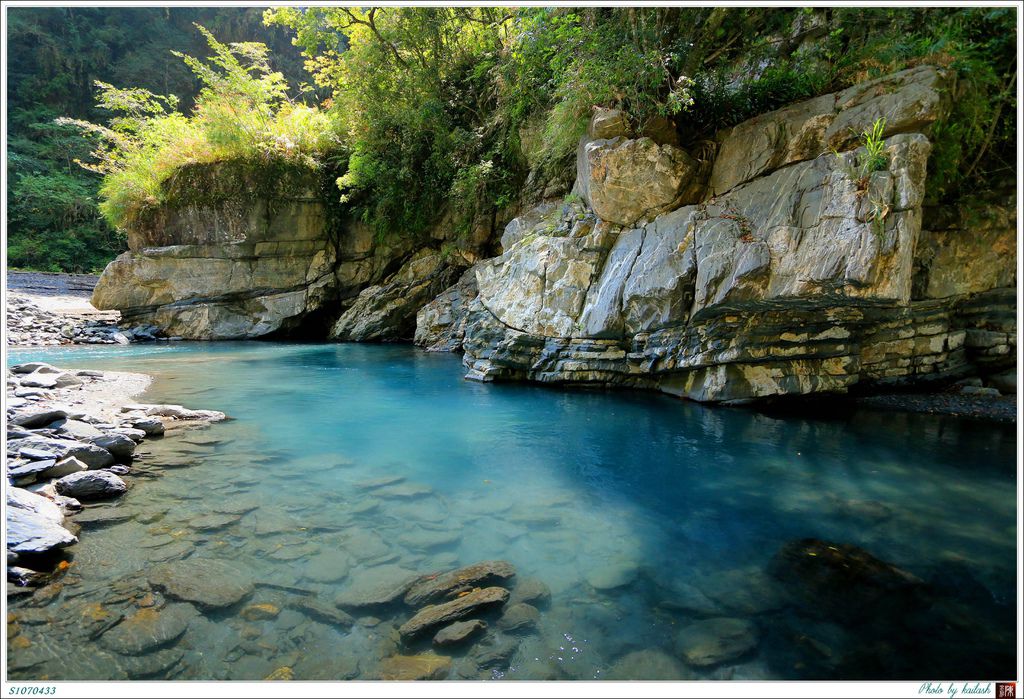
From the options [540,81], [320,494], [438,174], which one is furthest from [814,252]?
[438,174]

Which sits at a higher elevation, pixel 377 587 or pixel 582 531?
pixel 582 531

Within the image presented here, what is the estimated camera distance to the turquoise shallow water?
2.32 meters

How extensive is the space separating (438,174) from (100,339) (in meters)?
10.9

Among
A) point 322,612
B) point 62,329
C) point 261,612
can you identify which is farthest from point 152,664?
point 62,329

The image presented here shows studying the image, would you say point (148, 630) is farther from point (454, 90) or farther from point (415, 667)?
point (454, 90)

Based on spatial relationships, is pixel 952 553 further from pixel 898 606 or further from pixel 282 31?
pixel 282 31

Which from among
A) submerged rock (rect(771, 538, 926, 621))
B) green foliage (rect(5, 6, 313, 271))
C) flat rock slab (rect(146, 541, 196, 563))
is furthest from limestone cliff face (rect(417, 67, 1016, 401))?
green foliage (rect(5, 6, 313, 271))

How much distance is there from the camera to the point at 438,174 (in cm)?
1488

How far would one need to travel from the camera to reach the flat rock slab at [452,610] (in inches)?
97.6

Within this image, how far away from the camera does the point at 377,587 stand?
2840mm

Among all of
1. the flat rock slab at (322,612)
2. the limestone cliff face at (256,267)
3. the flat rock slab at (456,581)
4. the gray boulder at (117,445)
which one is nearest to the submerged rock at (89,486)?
the gray boulder at (117,445)

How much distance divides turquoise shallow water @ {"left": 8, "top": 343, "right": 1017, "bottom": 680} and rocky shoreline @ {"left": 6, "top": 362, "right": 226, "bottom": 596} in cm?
20

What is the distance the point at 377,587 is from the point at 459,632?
656 mm

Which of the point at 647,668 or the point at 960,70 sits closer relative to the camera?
the point at 647,668
